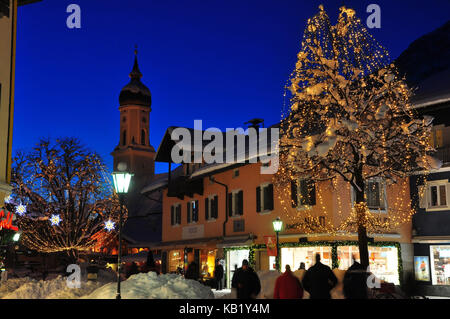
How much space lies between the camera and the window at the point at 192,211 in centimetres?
3650

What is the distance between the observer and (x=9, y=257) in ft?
159

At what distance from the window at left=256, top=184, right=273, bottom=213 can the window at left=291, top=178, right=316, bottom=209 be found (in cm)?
177

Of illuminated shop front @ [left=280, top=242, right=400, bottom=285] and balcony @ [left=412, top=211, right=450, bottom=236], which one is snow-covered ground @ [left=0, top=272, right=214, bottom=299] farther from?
balcony @ [left=412, top=211, right=450, bottom=236]

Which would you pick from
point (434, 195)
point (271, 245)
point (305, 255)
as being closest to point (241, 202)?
point (305, 255)

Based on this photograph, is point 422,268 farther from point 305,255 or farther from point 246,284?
point 246,284

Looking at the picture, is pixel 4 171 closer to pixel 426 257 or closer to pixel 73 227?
pixel 73 227

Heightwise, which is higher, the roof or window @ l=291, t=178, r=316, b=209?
the roof

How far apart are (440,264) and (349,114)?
11.1m

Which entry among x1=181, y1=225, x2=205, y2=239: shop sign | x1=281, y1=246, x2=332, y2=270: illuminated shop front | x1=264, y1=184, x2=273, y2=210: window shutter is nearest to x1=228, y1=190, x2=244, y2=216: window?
x1=264, y1=184, x2=273, y2=210: window shutter

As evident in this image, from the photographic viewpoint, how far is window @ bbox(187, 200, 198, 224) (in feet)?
120

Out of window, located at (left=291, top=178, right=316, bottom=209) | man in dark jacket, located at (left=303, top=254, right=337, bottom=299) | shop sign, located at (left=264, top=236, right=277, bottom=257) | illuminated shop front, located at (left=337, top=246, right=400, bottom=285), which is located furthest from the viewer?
illuminated shop front, located at (left=337, top=246, right=400, bottom=285)

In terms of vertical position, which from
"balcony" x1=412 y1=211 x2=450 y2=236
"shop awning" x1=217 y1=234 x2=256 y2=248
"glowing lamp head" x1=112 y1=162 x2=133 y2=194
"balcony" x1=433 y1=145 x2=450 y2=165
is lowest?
"shop awning" x1=217 y1=234 x2=256 y2=248
